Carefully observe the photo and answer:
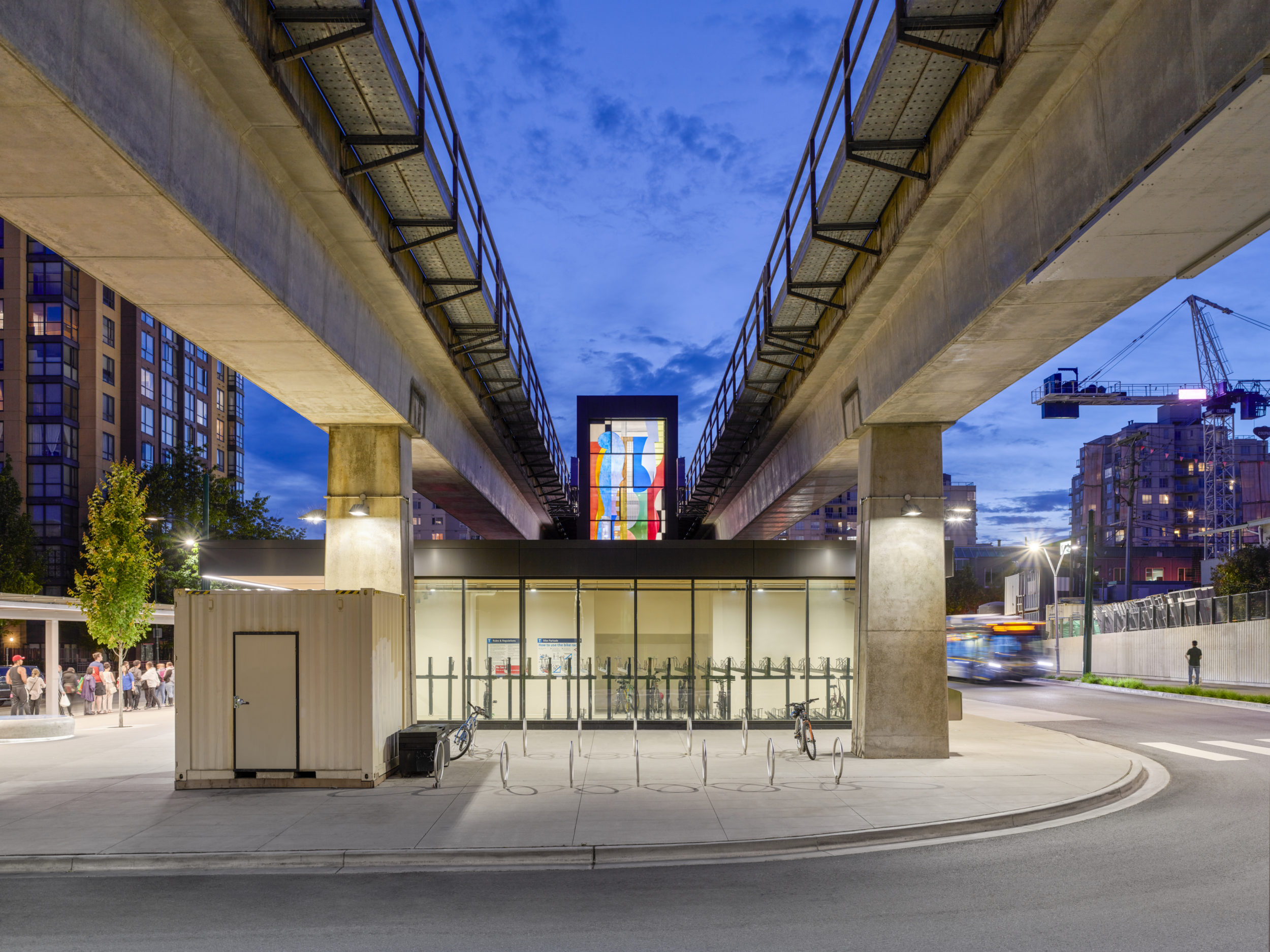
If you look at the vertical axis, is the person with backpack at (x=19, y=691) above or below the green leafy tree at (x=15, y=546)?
below

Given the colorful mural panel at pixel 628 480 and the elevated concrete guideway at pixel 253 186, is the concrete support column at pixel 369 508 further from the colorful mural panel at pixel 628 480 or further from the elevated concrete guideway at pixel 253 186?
the colorful mural panel at pixel 628 480

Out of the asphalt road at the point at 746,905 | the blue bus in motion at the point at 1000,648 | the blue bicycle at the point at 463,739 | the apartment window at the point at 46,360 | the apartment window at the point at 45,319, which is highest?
the apartment window at the point at 45,319

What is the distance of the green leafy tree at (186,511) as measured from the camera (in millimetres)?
57844

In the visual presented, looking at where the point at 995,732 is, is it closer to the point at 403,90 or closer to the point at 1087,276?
the point at 1087,276

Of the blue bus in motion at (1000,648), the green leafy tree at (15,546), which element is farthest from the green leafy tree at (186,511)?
the blue bus in motion at (1000,648)

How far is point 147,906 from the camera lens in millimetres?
8336

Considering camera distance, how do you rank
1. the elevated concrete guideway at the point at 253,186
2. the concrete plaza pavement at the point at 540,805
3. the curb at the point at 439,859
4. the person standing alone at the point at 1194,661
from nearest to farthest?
the elevated concrete guideway at the point at 253,186, the curb at the point at 439,859, the concrete plaza pavement at the point at 540,805, the person standing alone at the point at 1194,661

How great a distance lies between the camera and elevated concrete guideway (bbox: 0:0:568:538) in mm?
6840

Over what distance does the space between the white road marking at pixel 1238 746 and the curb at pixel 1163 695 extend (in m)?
8.80

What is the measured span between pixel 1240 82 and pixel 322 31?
7.22 m

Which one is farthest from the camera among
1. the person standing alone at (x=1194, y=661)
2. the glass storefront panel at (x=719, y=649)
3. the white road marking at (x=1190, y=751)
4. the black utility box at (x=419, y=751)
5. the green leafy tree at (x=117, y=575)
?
the person standing alone at (x=1194, y=661)

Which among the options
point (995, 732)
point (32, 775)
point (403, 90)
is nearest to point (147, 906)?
point (403, 90)

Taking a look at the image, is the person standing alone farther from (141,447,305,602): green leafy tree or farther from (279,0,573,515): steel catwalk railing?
(141,447,305,602): green leafy tree

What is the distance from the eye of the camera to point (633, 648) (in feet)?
74.6
